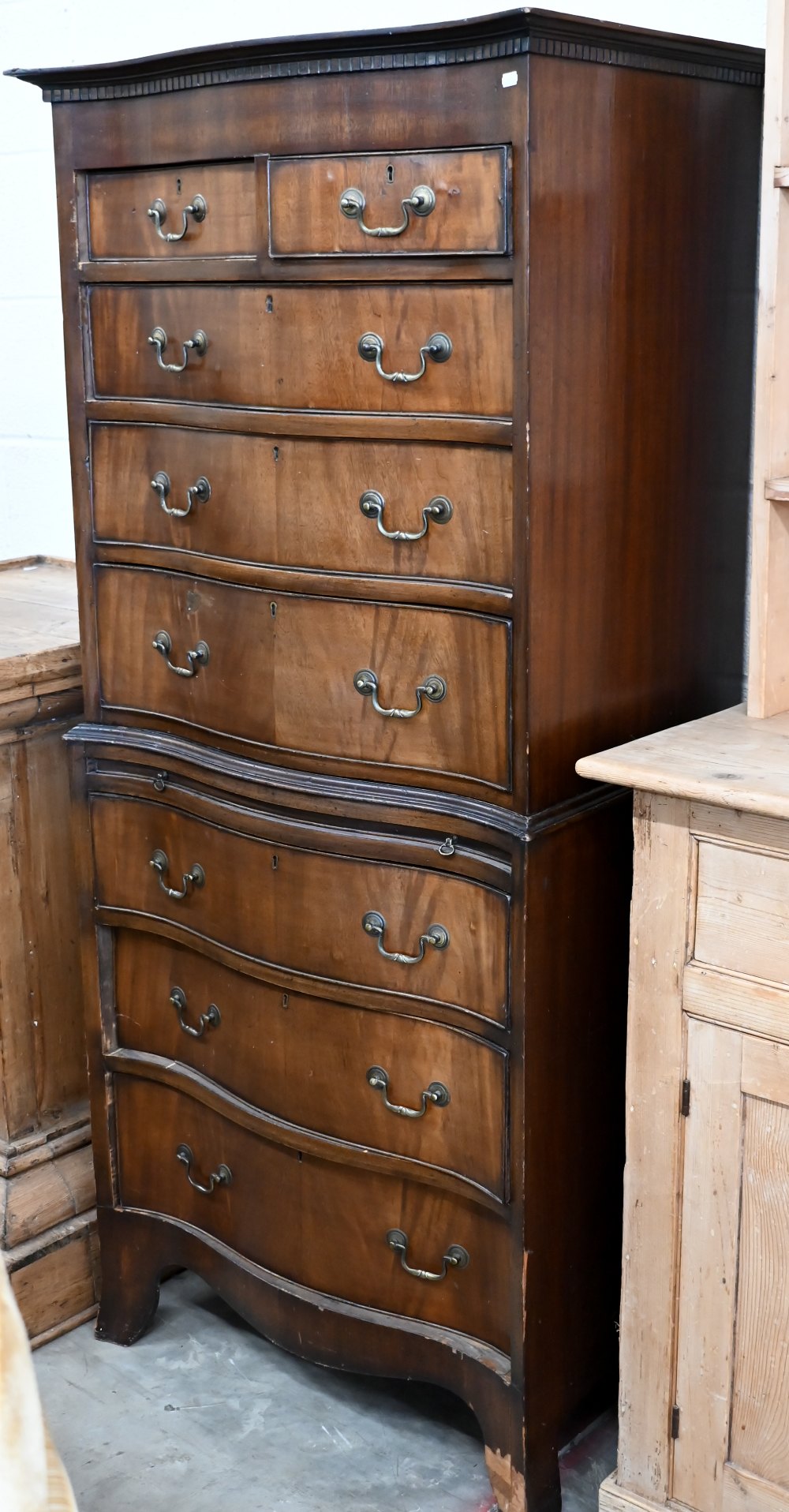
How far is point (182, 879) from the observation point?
2041 millimetres

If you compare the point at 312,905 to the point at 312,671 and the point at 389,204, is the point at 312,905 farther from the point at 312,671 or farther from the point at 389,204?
the point at 389,204

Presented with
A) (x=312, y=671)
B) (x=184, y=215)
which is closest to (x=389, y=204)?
(x=184, y=215)

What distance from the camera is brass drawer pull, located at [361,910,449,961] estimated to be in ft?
5.83

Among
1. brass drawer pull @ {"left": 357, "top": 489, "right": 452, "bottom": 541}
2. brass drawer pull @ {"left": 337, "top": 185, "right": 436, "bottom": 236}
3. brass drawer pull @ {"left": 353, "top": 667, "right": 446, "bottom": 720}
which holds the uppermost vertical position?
brass drawer pull @ {"left": 337, "top": 185, "right": 436, "bottom": 236}

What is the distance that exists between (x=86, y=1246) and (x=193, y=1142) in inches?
15.6

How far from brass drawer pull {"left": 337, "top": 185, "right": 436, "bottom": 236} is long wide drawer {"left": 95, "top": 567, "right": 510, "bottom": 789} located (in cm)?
40

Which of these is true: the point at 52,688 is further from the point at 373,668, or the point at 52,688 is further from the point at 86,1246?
the point at 86,1246

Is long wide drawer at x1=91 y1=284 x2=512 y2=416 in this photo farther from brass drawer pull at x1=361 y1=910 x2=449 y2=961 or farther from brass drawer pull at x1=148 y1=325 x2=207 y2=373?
brass drawer pull at x1=361 y1=910 x2=449 y2=961

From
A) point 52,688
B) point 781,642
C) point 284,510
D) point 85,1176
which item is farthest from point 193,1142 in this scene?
point 781,642

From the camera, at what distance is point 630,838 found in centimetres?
189

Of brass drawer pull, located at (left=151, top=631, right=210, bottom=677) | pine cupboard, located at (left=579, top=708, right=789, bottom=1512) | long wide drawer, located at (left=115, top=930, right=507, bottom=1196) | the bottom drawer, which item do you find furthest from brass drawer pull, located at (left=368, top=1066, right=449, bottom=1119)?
brass drawer pull, located at (left=151, top=631, right=210, bottom=677)

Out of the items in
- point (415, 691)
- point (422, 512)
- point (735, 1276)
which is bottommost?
point (735, 1276)

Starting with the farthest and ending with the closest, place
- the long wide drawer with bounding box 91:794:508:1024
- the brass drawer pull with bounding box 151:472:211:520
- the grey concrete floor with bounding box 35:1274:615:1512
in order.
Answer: the grey concrete floor with bounding box 35:1274:615:1512 → the brass drawer pull with bounding box 151:472:211:520 → the long wide drawer with bounding box 91:794:508:1024

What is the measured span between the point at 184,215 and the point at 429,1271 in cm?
131
